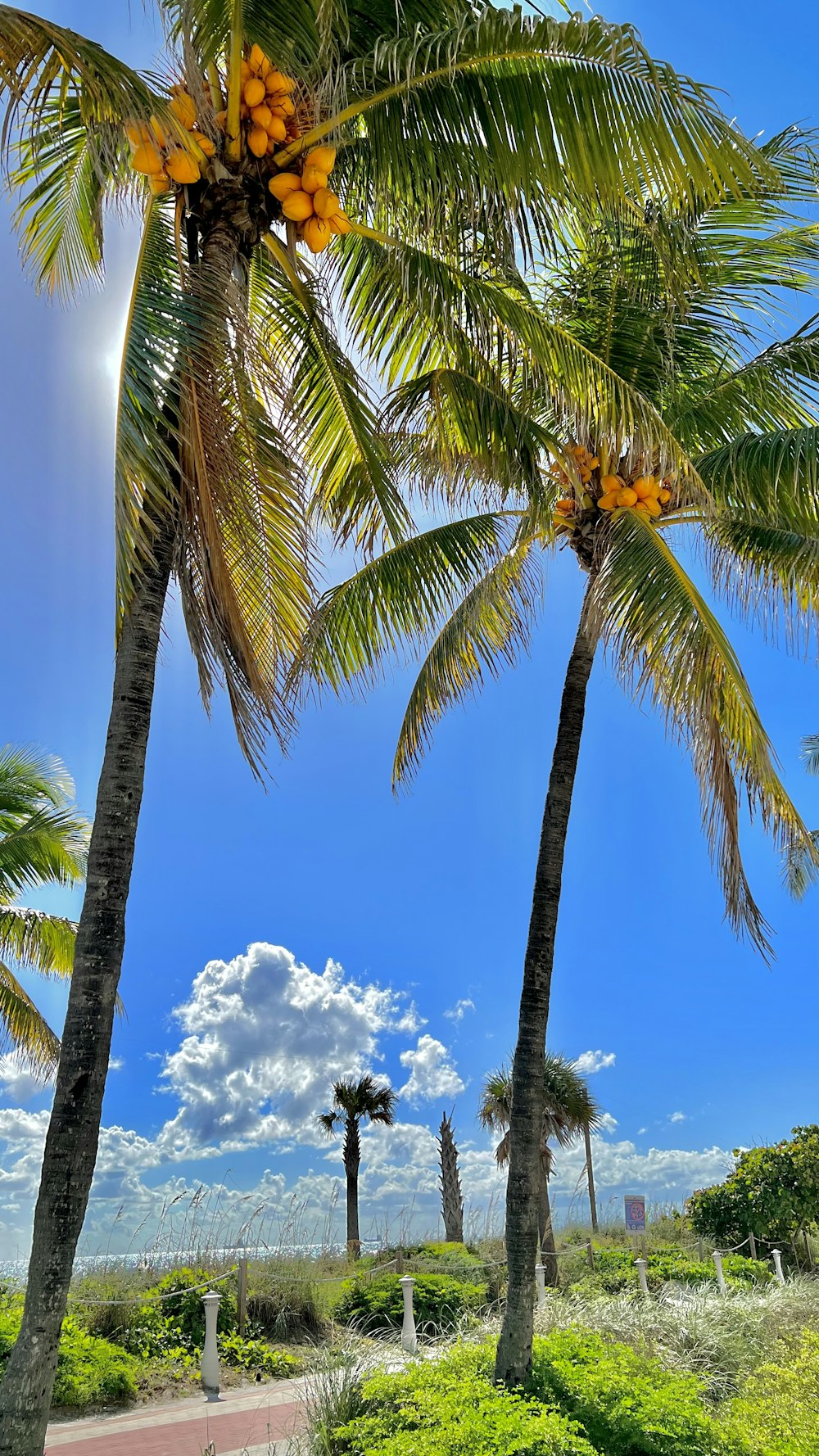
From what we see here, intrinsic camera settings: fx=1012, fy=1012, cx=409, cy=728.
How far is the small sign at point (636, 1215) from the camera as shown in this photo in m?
13.6

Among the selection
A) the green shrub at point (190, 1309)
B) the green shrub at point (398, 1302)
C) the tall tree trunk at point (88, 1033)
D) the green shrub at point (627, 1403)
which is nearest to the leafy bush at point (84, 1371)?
the green shrub at point (190, 1309)

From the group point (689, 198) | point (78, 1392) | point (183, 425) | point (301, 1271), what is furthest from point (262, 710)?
point (301, 1271)

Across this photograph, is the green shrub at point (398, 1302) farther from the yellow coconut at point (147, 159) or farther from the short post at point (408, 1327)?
the yellow coconut at point (147, 159)

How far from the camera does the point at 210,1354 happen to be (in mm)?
9406

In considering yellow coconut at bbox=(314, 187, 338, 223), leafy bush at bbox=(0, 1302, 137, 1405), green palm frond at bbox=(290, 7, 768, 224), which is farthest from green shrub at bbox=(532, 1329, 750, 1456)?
yellow coconut at bbox=(314, 187, 338, 223)

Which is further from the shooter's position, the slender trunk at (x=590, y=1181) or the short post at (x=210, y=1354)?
the slender trunk at (x=590, y=1181)

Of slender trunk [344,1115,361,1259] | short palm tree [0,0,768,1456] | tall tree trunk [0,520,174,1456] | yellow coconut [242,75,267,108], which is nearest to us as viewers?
tall tree trunk [0,520,174,1456]

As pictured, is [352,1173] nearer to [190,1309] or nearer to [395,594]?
[190,1309]

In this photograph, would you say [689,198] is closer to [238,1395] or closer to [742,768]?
[742,768]

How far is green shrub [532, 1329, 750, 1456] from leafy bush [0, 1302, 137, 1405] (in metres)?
4.12

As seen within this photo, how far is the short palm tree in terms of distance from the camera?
15.5ft

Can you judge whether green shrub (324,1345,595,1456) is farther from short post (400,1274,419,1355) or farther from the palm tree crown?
the palm tree crown

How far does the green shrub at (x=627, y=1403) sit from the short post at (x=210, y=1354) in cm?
333

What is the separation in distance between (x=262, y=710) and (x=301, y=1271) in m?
9.47
